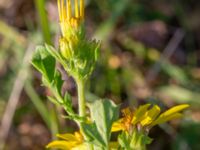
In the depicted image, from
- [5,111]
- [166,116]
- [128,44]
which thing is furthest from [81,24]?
[128,44]

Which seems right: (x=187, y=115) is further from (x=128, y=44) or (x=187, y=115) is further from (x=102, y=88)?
(x=128, y=44)

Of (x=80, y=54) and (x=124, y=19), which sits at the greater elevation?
(x=124, y=19)

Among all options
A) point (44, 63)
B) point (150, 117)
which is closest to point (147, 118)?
point (150, 117)

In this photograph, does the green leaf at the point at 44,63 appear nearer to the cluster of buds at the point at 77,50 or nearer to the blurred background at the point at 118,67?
the cluster of buds at the point at 77,50

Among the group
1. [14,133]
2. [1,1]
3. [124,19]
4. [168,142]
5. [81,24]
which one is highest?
[1,1]

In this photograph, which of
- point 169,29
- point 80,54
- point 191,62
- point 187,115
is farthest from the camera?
point 169,29

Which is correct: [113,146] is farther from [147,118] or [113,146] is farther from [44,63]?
[44,63]

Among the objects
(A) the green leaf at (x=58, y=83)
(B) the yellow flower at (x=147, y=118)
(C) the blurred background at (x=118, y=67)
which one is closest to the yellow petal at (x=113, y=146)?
(B) the yellow flower at (x=147, y=118)
